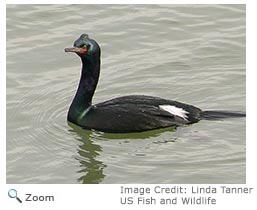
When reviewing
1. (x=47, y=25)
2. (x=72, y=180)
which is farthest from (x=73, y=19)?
(x=72, y=180)

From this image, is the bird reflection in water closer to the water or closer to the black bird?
the water

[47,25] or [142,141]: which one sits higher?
[47,25]

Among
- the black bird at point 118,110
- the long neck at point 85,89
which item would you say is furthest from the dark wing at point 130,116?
the long neck at point 85,89

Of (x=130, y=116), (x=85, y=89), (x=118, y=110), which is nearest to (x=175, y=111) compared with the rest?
(x=130, y=116)

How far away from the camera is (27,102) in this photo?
13055mm

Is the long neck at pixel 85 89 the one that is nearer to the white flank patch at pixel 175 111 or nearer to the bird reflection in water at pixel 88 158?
the bird reflection in water at pixel 88 158

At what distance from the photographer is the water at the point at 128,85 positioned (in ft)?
37.7

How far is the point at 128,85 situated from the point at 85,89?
979 mm

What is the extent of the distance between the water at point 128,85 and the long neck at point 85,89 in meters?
0.20

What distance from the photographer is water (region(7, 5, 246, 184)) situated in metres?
11.5
